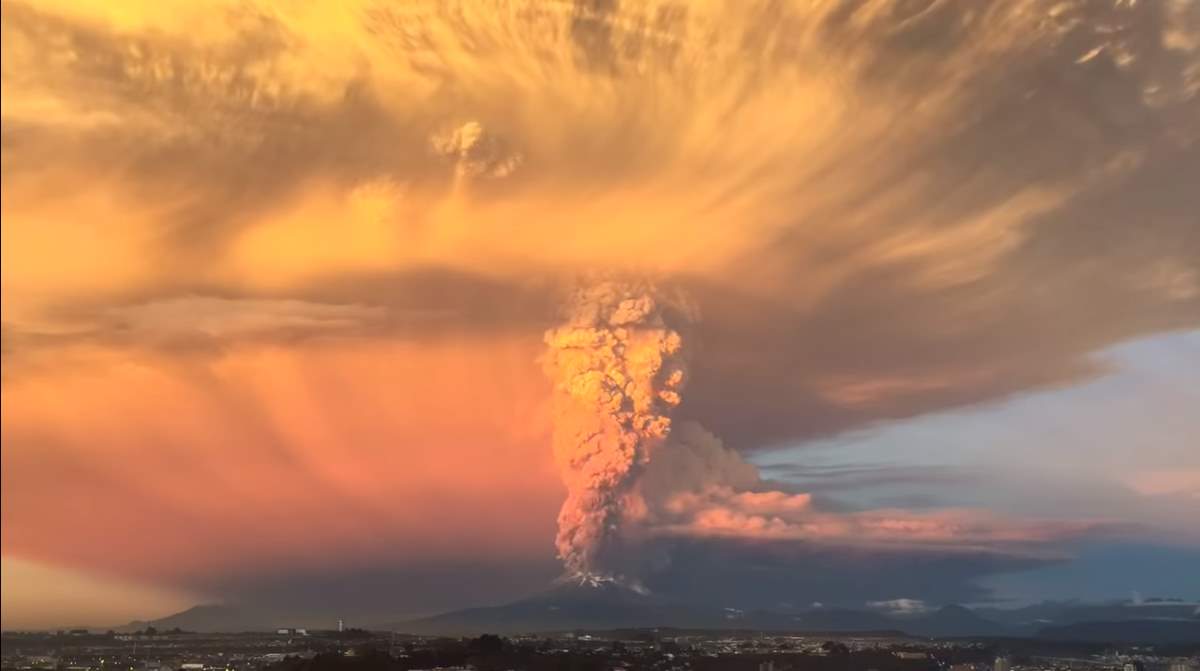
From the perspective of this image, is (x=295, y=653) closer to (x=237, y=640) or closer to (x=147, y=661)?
(x=147, y=661)

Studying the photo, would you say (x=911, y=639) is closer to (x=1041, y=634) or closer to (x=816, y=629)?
(x=1041, y=634)

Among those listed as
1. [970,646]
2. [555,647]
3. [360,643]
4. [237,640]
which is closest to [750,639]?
[970,646]

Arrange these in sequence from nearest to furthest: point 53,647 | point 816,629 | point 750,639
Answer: point 53,647 < point 750,639 < point 816,629

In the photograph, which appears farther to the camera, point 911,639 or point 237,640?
point 911,639

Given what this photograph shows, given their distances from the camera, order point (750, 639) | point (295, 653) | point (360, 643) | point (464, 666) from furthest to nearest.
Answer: point (750, 639) < point (360, 643) < point (295, 653) < point (464, 666)

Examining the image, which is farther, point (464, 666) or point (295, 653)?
point (295, 653)

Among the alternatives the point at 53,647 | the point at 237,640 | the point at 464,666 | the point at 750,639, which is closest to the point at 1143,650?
the point at 750,639

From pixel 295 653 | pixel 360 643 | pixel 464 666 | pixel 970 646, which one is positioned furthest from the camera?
pixel 970 646

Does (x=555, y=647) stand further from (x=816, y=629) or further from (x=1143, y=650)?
(x=816, y=629)

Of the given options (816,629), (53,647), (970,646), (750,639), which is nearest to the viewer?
(53,647)
